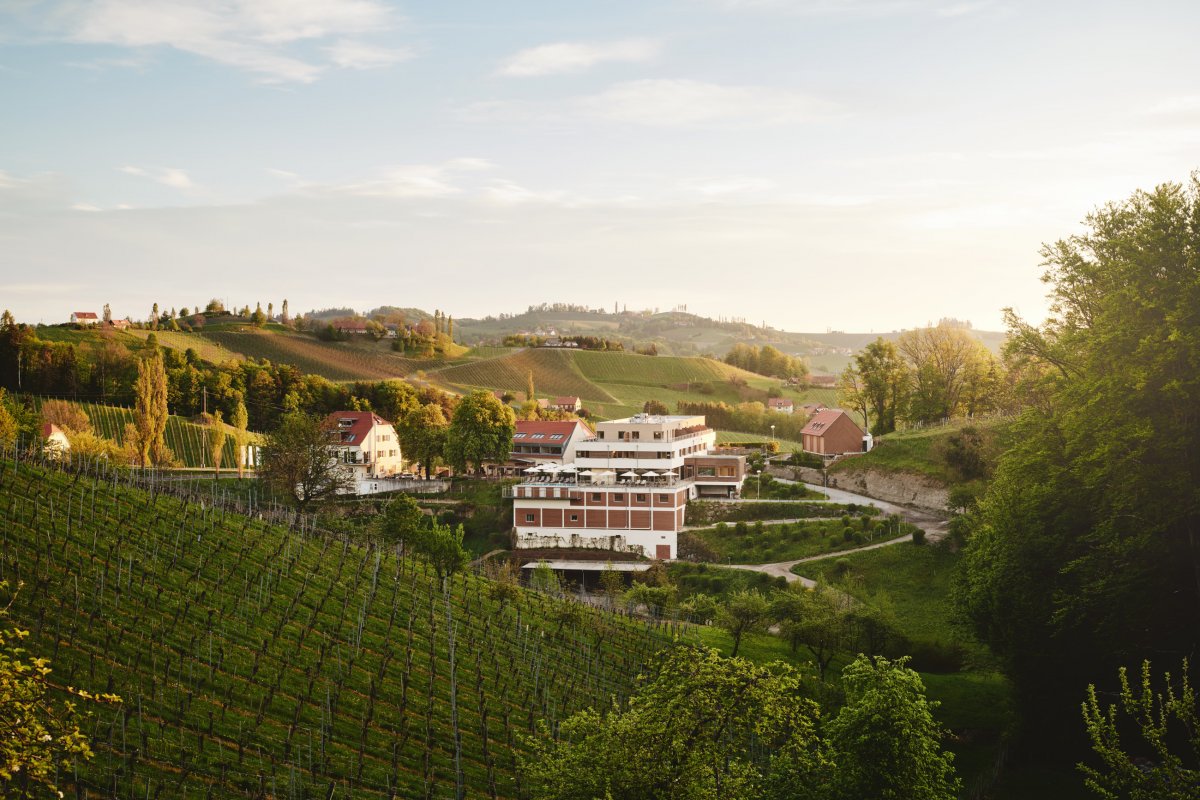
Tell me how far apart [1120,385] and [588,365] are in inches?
5585

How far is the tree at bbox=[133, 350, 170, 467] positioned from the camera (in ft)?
224

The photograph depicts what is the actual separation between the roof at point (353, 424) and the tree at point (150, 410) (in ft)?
56.2

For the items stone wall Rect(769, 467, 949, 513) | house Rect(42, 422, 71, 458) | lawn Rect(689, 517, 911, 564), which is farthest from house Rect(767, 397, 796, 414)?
house Rect(42, 422, 71, 458)

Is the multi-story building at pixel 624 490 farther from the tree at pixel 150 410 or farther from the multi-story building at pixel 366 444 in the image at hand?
the tree at pixel 150 410

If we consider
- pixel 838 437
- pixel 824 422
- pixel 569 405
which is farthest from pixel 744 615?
pixel 569 405

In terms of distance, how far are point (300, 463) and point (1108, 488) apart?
51.8 meters

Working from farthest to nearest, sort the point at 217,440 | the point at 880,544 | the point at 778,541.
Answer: the point at 217,440 → the point at 778,541 → the point at 880,544

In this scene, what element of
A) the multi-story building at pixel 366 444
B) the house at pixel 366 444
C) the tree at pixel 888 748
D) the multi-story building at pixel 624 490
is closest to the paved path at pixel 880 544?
the multi-story building at pixel 624 490

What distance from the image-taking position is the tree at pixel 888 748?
60.2ft

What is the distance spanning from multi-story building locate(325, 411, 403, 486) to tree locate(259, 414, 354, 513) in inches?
521

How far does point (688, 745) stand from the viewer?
1622cm

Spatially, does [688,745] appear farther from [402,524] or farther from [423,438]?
[423,438]

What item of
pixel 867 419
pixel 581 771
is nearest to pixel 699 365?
pixel 867 419

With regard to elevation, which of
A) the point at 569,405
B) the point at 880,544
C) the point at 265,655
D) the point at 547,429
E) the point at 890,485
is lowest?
the point at 880,544
